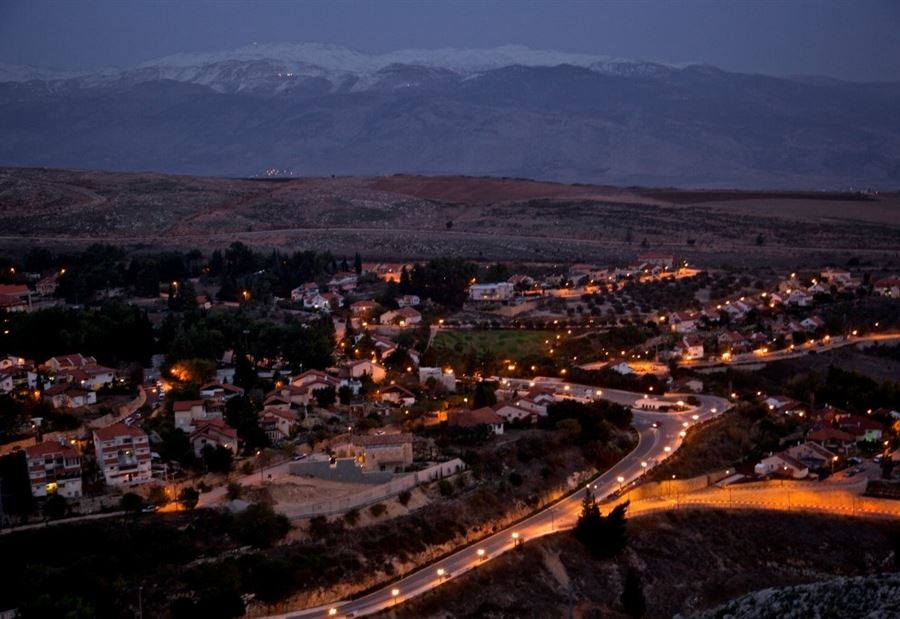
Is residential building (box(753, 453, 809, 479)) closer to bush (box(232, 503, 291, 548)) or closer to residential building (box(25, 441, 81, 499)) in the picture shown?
bush (box(232, 503, 291, 548))

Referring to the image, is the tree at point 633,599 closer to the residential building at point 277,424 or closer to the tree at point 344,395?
the residential building at point 277,424

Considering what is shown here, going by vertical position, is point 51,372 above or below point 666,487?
above

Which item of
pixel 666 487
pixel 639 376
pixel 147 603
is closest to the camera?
pixel 147 603

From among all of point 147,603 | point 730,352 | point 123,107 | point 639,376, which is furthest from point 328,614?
point 123,107

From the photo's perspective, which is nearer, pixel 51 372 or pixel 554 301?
pixel 51 372

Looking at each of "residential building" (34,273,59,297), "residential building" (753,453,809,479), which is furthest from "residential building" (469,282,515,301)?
"residential building" (753,453,809,479)

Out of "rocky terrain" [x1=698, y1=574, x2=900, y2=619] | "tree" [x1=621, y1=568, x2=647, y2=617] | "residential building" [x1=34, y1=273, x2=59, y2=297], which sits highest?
"rocky terrain" [x1=698, y1=574, x2=900, y2=619]

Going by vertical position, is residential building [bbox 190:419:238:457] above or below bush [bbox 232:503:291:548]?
above

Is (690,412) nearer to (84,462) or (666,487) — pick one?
(666,487)
